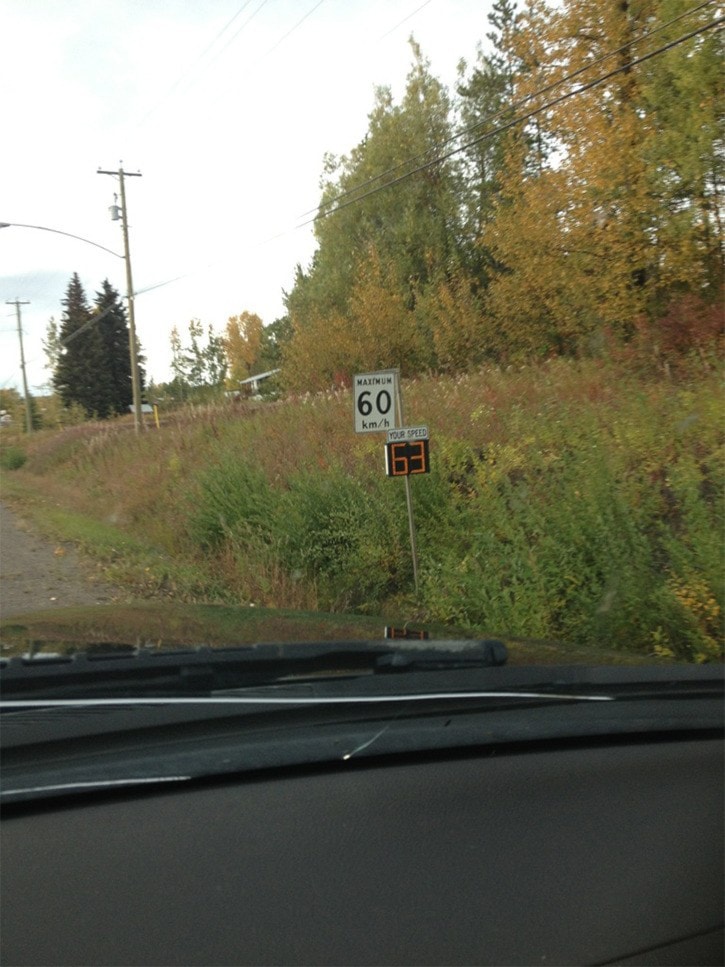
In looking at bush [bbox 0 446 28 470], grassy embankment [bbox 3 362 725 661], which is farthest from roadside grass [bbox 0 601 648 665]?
bush [bbox 0 446 28 470]

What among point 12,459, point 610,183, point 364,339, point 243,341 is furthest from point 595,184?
point 243,341

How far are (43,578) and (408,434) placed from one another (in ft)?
19.9

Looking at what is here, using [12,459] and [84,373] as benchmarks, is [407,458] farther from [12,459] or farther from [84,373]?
[84,373]

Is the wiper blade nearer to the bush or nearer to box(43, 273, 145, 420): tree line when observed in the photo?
the bush

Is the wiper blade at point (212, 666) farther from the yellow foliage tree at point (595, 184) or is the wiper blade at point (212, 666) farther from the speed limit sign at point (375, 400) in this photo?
the yellow foliage tree at point (595, 184)

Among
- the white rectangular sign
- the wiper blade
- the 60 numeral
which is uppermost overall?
the 60 numeral

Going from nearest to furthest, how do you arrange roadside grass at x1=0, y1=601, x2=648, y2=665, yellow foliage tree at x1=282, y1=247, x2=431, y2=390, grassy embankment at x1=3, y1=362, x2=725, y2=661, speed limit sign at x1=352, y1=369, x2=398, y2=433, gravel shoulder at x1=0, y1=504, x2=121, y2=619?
roadside grass at x1=0, y1=601, x2=648, y2=665 < grassy embankment at x1=3, y1=362, x2=725, y2=661 < speed limit sign at x1=352, y1=369, x2=398, y2=433 < gravel shoulder at x1=0, y1=504, x2=121, y2=619 < yellow foliage tree at x1=282, y1=247, x2=431, y2=390

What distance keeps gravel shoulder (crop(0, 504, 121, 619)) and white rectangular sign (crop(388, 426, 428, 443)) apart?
13.3 ft

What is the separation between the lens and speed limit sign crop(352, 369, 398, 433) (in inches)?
456

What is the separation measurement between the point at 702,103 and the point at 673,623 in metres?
13.8

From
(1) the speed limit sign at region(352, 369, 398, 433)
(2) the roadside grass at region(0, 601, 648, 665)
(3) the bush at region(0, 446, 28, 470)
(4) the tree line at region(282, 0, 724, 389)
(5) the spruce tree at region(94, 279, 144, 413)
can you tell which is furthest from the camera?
(5) the spruce tree at region(94, 279, 144, 413)

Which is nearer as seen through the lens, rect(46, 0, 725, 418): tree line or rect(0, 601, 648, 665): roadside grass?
rect(0, 601, 648, 665): roadside grass

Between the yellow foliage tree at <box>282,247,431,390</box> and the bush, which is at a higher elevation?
the yellow foliage tree at <box>282,247,431,390</box>

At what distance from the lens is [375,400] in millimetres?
11586
